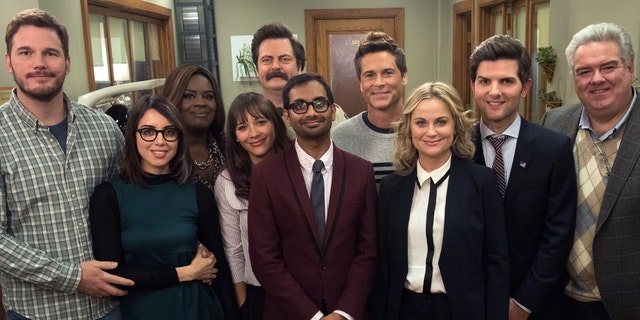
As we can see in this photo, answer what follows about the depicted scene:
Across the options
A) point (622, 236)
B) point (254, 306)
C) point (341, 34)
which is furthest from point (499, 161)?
point (341, 34)

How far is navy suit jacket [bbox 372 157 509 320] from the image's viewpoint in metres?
1.65

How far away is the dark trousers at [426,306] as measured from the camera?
1673mm

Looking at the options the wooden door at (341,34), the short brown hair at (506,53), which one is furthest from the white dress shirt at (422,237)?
the wooden door at (341,34)

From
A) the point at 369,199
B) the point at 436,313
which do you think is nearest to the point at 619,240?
the point at 436,313

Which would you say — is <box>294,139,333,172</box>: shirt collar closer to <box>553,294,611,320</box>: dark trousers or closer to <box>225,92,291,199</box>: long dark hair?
<box>225,92,291,199</box>: long dark hair

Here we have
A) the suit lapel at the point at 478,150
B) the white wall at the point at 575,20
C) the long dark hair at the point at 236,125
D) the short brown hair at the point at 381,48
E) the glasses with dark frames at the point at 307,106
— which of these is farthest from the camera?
the white wall at the point at 575,20

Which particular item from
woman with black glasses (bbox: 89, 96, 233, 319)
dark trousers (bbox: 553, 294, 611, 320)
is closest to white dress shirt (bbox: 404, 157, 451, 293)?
dark trousers (bbox: 553, 294, 611, 320)

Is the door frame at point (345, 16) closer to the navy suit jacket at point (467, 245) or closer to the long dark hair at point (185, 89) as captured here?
the long dark hair at point (185, 89)

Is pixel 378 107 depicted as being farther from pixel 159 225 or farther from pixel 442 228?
pixel 159 225

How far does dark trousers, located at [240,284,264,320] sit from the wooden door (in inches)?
166

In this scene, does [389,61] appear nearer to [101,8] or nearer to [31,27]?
[31,27]

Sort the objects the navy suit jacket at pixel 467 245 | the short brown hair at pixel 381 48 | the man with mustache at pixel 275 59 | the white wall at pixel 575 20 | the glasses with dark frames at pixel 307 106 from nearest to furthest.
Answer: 1. the navy suit jacket at pixel 467 245
2. the glasses with dark frames at pixel 307 106
3. the short brown hair at pixel 381 48
4. the man with mustache at pixel 275 59
5. the white wall at pixel 575 20

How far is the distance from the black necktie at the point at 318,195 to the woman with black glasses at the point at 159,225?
14.7 inches

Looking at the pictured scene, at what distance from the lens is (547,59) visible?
3.68 metres
